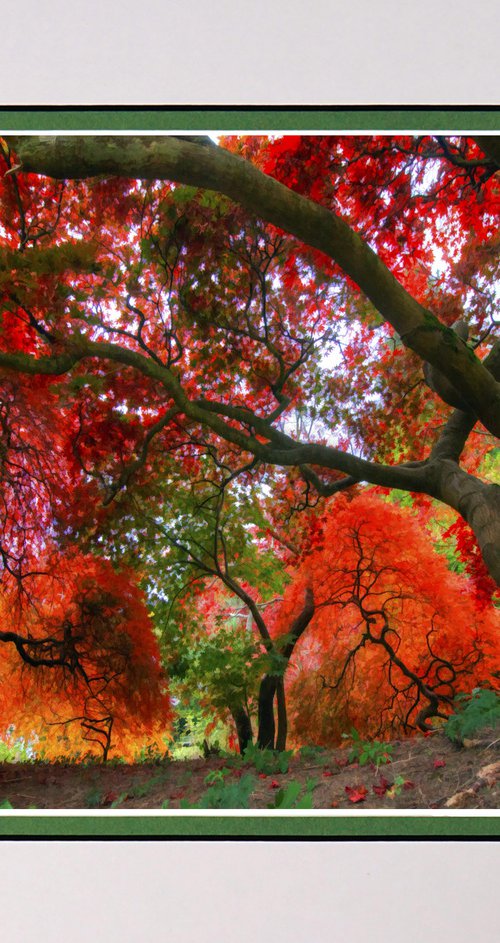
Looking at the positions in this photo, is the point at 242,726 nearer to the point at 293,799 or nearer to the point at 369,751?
the point at 293,799

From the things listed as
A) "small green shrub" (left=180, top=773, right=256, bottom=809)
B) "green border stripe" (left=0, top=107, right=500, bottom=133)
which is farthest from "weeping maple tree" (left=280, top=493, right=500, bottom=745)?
"green border stripe" (left=0, top=107, right=500, bottom=133)

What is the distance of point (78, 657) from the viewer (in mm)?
2354

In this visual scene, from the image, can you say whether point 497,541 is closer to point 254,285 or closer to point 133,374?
point 254,285

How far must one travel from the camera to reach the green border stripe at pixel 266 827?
86.7 inches

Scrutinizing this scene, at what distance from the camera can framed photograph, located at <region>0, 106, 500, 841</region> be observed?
2.33 metres

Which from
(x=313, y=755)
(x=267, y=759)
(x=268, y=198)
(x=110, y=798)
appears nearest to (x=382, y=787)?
(x=313, y=755)

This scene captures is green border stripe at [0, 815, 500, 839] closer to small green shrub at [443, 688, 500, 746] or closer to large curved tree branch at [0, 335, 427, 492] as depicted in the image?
small green shrub at [443, 688, 500, 746]

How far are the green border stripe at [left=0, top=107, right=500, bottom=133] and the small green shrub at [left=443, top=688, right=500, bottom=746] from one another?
7.43ft

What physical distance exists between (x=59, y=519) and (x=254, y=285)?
125cm

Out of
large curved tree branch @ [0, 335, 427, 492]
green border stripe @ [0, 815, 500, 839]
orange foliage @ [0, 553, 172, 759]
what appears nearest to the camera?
green border stripe @ [0, 815, 500, 839]

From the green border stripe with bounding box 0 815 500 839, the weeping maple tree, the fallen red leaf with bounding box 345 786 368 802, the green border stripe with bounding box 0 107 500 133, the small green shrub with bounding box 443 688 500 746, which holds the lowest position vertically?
the green border stripe with bounding box 0 815 500 839

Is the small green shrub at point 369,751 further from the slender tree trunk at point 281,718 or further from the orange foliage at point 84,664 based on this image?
the orange foliage at point 84,664

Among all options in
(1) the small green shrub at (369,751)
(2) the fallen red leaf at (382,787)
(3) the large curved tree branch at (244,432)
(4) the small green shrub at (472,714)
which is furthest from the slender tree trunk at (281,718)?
(3) the large curved tree branch at (244,432)
